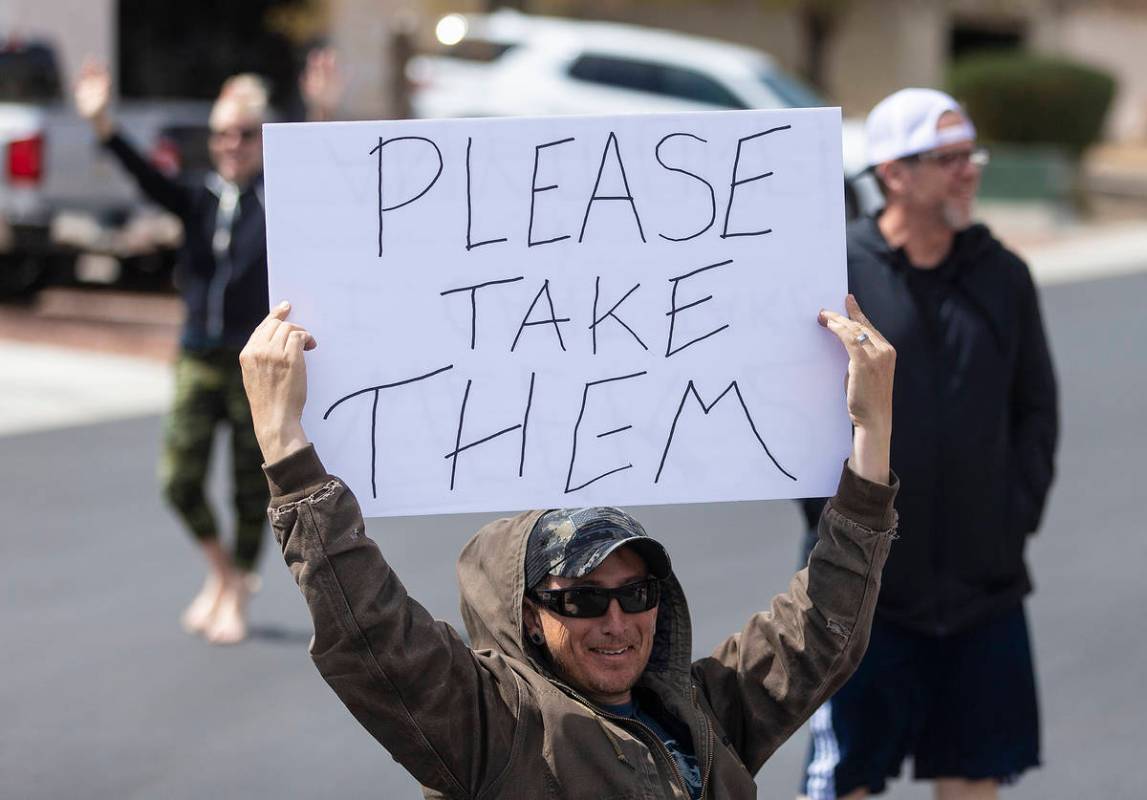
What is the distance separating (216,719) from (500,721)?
316 centimetres

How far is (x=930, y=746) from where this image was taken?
4.09 m

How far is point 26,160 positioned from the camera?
13.4 m

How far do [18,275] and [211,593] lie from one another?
8.63 m

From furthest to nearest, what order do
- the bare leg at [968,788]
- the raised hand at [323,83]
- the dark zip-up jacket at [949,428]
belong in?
1. the raised hand at [323,83]
2. the bare leg at [968,788]
3. the dark zip-up jacket at [949,428]

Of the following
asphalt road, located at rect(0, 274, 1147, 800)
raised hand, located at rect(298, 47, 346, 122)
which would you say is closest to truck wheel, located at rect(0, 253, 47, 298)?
asphalt road, located at rect(0, 274, 1147, 800)

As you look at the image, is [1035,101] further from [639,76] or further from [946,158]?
[946,158]

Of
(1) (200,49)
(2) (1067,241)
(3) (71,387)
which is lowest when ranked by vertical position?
(3) (71,387)

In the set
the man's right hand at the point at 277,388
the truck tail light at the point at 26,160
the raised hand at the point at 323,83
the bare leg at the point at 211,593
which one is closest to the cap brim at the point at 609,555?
the man's right hand at the point at 277,388

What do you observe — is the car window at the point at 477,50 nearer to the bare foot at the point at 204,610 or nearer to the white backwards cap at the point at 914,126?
the bare foot at the point at 204,610

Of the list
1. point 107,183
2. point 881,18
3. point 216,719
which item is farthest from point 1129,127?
point 216,719

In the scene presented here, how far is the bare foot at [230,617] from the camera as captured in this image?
21.2 ft

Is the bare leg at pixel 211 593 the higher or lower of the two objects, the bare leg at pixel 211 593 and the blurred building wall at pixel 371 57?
the lower

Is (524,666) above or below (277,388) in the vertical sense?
below

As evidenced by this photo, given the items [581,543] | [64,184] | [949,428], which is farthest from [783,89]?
[581,543]
